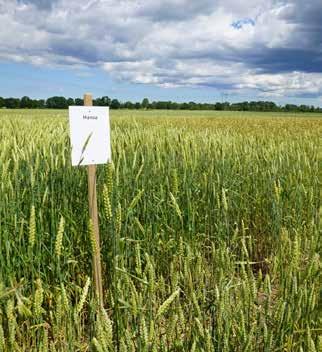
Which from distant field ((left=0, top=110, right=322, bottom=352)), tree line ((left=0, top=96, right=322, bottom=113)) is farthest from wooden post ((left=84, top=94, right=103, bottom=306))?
tree line ((left=0, top=96, right=322, bottom=113))

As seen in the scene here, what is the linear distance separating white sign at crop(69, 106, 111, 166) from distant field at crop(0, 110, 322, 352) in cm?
13

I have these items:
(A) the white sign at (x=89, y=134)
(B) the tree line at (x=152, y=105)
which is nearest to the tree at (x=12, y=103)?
(B) the tree line at (x=152, y=105)

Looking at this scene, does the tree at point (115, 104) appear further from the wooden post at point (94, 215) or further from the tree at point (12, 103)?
the wooden post at point (94, 215)

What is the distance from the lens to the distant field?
3.14ft

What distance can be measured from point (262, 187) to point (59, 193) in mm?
1428

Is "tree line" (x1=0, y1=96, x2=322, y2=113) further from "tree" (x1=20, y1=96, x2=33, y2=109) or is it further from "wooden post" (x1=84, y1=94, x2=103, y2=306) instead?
"wooden post" (x1=84, y1=94, x2=103, y2=306)

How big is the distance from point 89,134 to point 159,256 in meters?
0.74

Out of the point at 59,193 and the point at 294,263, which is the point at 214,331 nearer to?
the point at 294,263

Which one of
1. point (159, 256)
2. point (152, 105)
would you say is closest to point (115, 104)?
point (152, 105)

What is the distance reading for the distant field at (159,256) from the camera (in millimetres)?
957

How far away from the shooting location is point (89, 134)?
163cm

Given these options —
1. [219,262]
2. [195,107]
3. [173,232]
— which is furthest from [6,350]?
[195,107]

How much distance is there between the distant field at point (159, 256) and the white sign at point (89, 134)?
13 cm

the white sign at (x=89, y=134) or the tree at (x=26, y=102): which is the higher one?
the tree at (x=26, y=102)
